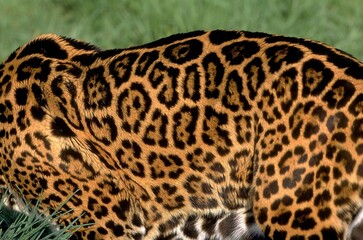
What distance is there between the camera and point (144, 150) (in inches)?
278

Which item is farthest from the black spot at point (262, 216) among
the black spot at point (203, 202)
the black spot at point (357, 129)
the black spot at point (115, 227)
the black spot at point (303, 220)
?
the black spot at point (115, 227)

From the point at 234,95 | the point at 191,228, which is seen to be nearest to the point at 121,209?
the point at 191,228

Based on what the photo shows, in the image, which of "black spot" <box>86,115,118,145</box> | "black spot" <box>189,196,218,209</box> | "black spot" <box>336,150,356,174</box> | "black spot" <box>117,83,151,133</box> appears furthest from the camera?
"black spot" <box>86,115,118,145</box>

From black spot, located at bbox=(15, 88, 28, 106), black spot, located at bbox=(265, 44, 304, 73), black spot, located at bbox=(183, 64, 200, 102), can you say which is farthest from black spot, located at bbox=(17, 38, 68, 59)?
black spot, located at bbox=(265, 44, 304, 73)

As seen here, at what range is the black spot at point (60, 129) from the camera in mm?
7242

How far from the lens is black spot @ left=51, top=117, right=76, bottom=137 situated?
7.24m

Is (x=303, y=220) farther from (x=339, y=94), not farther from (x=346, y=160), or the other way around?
(x=339, y=94)

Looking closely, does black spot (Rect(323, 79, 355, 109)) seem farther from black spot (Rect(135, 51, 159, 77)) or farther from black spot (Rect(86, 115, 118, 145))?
black spot (Rect(86, 115, 118, 145))

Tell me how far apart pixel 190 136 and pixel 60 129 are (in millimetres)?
882

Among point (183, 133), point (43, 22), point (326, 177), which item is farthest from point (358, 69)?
point (43, 22)

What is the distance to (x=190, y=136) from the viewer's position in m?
6.84

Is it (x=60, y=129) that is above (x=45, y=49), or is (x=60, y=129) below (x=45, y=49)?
below

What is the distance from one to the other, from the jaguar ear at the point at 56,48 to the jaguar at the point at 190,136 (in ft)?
0.04

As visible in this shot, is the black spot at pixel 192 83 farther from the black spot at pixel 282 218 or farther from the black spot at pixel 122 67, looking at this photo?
the black spot at pixel 282 218
